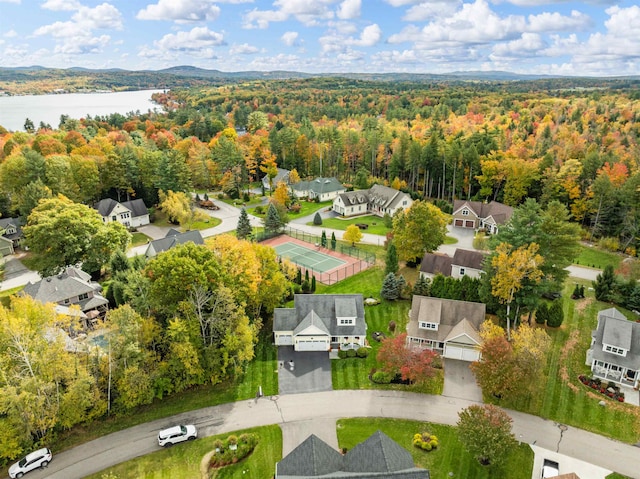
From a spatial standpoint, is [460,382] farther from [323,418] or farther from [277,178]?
[277,178]

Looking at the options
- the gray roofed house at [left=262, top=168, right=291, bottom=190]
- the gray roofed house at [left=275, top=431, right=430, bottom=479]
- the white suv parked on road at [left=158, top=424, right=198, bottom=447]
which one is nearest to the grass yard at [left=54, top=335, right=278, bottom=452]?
the white suv parked on road at [left=158, top=424, right=198, bottom=447]

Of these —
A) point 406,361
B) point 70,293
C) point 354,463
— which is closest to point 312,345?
point 406,361

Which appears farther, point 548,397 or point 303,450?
point 548,397

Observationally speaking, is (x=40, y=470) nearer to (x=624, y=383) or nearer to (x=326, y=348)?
(x=326, y=348)

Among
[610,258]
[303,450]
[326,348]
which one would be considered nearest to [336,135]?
[610,258]

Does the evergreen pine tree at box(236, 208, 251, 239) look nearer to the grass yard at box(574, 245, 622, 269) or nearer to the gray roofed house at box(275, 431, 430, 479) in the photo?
the gray roofed house at box(275, 431, 430, 479)

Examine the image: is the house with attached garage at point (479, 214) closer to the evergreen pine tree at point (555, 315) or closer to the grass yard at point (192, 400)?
the evergreen pine tree at point (555, 315)

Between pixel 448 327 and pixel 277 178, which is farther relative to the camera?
pixel 277 178
